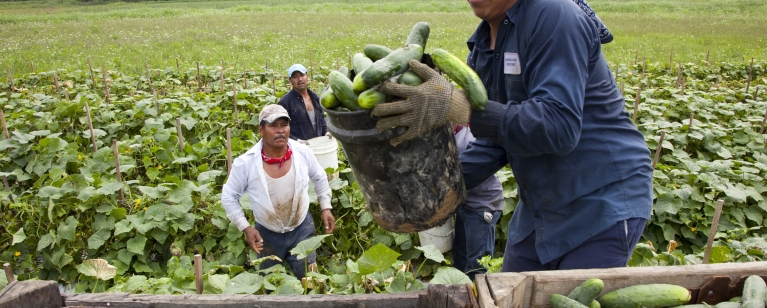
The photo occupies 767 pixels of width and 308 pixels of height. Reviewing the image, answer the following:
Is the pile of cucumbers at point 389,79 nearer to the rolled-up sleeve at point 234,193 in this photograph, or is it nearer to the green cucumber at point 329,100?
the green cucumber at point 329,100

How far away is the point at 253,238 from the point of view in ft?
14.0

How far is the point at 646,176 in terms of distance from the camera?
2.30m

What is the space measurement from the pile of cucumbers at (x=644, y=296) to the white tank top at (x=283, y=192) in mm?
2742

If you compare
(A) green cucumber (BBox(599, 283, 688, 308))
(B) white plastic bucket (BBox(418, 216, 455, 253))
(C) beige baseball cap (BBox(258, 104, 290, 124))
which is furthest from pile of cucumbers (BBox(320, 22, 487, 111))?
(B) white plastic bucket (BBox(418, 216, 455, 253))

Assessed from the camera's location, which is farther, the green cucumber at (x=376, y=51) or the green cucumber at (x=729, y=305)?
the green cucumber at (x=376, y=51)

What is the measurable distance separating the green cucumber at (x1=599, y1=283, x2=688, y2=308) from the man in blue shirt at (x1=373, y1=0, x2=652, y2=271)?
31cm

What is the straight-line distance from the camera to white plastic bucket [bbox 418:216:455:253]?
4.61 meters

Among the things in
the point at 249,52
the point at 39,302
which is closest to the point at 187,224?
the point at 39,302

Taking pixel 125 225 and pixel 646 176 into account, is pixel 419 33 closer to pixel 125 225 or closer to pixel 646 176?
pixel 646 176

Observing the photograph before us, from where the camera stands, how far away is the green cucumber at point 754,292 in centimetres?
183

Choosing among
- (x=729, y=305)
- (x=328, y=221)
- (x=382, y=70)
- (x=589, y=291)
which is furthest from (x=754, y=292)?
(x=328, y=221)

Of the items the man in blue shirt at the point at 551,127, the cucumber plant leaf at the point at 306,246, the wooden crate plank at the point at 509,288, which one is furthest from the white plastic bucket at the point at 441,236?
the wooden crate plank at the point at 509,288

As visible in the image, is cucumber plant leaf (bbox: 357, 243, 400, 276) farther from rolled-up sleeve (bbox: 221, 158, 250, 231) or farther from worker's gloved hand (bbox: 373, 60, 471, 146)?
rolled-up sleeve (bbox: 221, 158, 250, 231)

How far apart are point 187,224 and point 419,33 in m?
3.41
